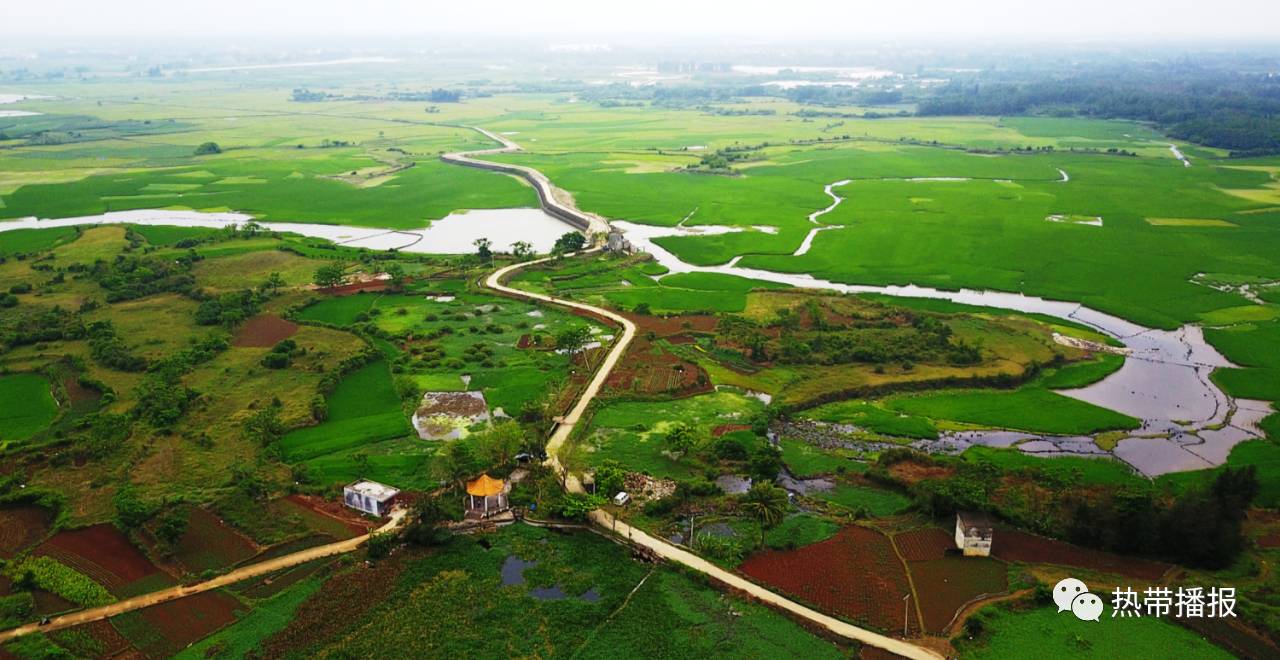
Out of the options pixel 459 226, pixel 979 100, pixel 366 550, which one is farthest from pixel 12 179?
pixel 979 100

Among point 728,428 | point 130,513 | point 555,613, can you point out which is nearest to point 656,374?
point 728,428

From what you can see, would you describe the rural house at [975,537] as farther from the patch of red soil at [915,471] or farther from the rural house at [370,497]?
the rural house at [370,497]

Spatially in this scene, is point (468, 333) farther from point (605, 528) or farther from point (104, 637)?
point (104, 637)

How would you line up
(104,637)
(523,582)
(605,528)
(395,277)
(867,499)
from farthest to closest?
(395,277) → (867,499) → (605,528) → (523,582) → (104,637)

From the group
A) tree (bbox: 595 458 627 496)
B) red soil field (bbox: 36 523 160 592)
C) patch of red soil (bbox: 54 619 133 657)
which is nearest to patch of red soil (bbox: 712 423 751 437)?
tree (bbox: 595 458 627 496)

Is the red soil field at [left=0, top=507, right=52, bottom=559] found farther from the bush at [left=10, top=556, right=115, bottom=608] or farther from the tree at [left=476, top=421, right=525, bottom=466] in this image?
the tree at [left=476, top=421, right=525, bottom=466]

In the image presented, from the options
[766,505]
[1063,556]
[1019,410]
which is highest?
[766,505]
